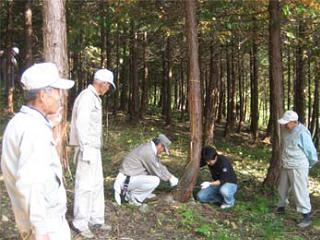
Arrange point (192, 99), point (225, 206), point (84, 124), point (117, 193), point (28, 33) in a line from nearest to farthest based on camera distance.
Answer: point (84, 124), point (117, 193), point (192, 99), point (225, 206), point (28, 33)

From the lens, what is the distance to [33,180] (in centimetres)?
313

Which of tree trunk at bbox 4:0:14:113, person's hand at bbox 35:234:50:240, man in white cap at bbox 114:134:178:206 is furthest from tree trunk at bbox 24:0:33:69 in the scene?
person's hand at bbox 35:234:50:240

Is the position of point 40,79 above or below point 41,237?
above

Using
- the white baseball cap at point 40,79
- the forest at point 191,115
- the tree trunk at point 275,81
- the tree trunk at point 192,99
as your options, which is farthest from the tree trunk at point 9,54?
the white baseball cap at point 40,79

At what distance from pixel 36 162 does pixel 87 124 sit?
13.0ft

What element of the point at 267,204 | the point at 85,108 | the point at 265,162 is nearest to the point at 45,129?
the point at 85,108

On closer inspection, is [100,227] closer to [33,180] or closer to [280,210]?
[280,210]

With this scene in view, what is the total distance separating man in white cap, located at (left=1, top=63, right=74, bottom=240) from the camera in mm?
3141

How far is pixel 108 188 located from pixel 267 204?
3.24m

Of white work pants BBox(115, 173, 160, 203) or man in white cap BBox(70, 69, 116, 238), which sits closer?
man in white cap BBox(70, 69, 116, 238)

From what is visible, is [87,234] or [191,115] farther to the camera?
[191,115]

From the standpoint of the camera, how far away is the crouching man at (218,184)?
10.1 m

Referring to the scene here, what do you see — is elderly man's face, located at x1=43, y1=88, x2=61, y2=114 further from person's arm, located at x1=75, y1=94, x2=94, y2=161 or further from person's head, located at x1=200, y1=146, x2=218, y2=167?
person's head, located at x1=200, y1=146, x2=218, y2=167

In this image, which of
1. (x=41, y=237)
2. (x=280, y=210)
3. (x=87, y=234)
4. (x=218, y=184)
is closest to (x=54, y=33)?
(x=87, y=234)
